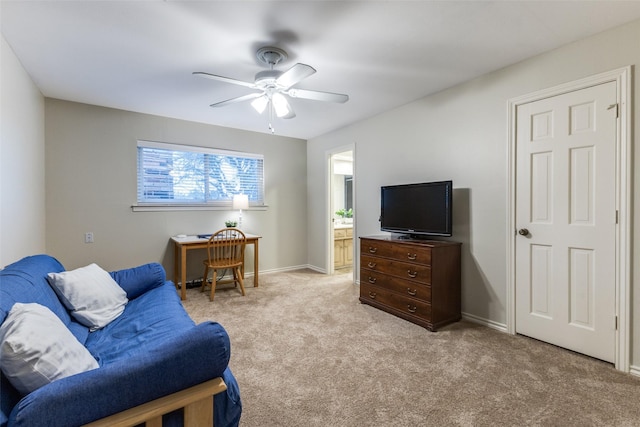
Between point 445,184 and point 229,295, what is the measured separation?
292 cm

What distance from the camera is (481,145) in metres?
2.81

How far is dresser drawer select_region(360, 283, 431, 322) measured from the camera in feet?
9.03

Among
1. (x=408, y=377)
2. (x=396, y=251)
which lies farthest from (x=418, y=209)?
(x=408, y=377)

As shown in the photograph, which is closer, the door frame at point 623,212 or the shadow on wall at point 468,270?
the door frame at point 623,212

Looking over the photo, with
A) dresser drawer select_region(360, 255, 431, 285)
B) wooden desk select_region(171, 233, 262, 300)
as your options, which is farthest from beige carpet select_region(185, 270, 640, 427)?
wooden desk select_region(171, 233, 262, 300)

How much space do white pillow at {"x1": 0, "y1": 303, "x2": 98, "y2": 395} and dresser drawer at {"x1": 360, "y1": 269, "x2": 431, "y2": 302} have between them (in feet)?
8.04

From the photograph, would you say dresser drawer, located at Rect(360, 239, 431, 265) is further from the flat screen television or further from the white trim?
the white trim

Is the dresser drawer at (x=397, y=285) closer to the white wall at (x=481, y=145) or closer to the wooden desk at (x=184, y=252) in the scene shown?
the white wall at (x=481, y=145)

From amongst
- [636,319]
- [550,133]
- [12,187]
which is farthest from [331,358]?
[12,187]

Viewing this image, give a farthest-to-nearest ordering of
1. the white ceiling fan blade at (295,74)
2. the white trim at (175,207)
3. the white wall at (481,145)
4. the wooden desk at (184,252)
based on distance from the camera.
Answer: the white trim at (175,207)
the wooden desk at (184,252)
the white wall at (481,145)
the white ceiling fan blade at (295,74)

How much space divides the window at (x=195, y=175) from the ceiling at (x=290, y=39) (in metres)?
1.04

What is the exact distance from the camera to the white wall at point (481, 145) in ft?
6.86

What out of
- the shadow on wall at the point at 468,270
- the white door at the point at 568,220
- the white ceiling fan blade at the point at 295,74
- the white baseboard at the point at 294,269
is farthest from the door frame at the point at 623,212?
the white baseboard at the point at 294,269

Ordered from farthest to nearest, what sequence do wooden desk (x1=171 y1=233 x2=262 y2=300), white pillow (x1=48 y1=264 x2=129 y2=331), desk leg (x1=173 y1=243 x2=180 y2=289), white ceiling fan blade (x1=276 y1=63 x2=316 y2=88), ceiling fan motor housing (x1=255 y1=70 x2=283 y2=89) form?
desk leg (x1=173 y1=243 x2=180 y2=289)
wooden desk (x1=171 y1=233 x2=262 y2=300)
ceiling fan motor housing (x1=255 y1=70 x2=283 y2=89)
white ceiling fan blade (x1=276 y1=63 x2=316 y2=88)
white pillow (x1=48 y1=264 x2=129 y2=331)
